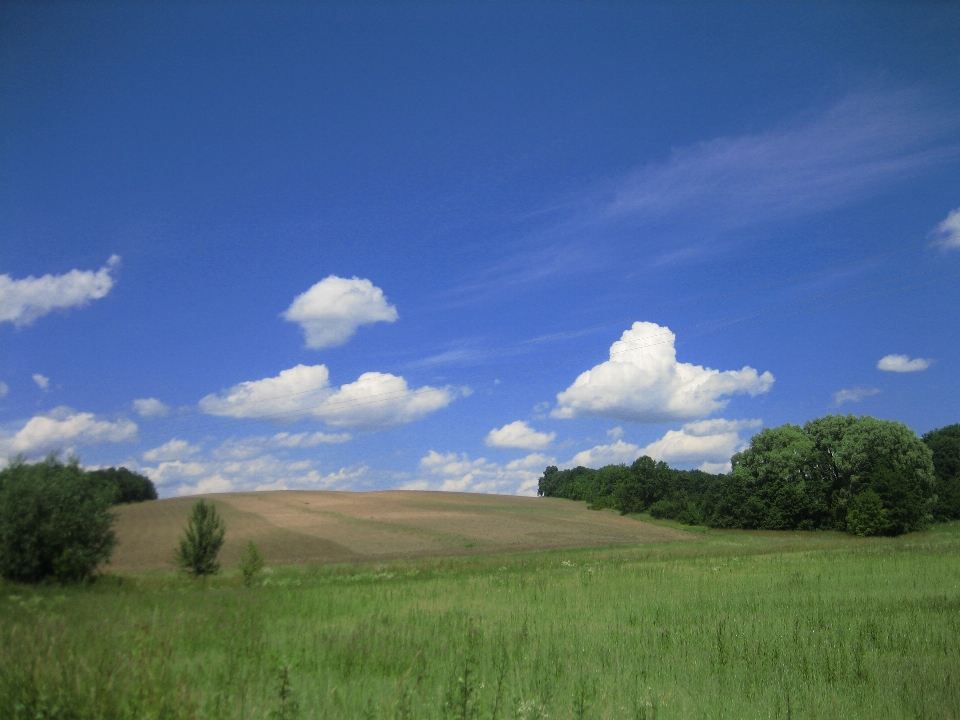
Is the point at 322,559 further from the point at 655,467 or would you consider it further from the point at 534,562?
the point at 655,467

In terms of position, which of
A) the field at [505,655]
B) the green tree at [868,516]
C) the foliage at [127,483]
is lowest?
the green tree at [868,516]

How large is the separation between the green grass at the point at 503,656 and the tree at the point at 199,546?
12452 millimetres

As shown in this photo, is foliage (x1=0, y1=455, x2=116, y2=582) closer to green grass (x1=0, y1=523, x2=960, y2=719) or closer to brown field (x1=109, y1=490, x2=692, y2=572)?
brown field (x1=109, y1=490, x2=692, y2=572)

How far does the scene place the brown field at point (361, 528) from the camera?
42281 mm

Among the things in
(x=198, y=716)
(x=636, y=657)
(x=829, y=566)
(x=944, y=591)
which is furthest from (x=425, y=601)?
(x=829, y=566)

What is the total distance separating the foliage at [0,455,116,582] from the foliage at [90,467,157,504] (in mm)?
2448

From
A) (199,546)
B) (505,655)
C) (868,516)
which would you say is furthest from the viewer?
(868,516)

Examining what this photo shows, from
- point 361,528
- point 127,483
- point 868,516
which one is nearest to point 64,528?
point 127,483

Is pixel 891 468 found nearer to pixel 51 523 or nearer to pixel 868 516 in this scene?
pixel 868 516

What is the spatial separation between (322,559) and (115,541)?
49.4 feet

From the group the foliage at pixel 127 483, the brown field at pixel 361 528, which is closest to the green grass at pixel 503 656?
the foliage at pixel 127 483

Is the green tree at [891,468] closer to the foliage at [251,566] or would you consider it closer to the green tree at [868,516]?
the green tree at [868,516]

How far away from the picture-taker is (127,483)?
35531 millimetres

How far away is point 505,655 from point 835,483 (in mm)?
81618
